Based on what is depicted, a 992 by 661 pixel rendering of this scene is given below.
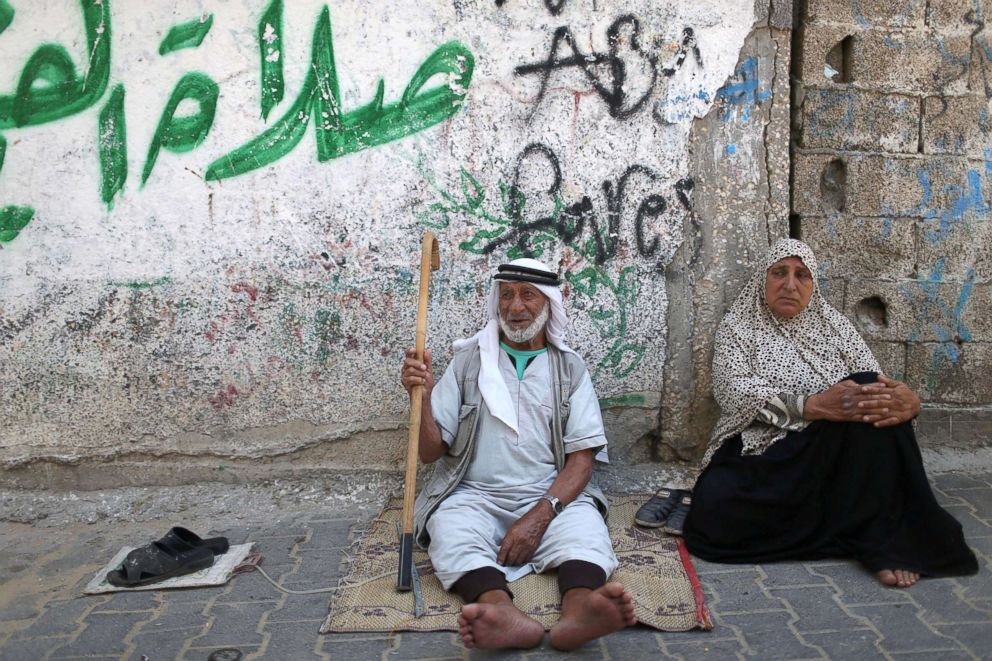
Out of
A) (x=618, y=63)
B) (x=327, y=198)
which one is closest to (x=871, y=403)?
(x=618, y=63)

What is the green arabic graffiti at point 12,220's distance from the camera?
12.2ft

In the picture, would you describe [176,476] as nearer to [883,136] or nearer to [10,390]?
[10,390]

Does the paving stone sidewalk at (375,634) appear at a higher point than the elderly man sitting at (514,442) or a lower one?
lower

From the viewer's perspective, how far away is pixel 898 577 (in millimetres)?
2961

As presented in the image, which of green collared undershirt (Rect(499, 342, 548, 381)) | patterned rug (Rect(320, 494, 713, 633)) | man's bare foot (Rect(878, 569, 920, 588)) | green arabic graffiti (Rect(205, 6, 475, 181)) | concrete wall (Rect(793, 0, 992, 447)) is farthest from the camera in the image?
concrete wall (Rect(793, 0, 992, 447))

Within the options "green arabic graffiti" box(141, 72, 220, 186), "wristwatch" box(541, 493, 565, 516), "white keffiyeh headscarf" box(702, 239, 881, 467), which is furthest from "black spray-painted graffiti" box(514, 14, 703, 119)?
"wristwatch" box(541, 493, 565, 516)

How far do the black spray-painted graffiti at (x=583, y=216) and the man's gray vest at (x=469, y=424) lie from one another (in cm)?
63

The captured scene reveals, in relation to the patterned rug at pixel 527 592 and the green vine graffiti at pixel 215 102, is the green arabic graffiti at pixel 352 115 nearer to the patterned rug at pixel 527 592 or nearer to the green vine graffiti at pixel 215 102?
the green vine graffiti at pixel 215 102

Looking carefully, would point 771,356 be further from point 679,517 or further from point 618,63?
point 618,63

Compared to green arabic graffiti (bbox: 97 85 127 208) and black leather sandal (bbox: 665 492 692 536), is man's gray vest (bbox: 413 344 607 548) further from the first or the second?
green arabic graffiti (bbox: 97 85 127 208)

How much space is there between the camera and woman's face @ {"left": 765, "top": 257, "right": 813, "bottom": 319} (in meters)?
3.53

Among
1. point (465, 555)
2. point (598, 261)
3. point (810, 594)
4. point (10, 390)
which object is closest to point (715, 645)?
point (810, 594)

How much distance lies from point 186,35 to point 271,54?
1.21 ft

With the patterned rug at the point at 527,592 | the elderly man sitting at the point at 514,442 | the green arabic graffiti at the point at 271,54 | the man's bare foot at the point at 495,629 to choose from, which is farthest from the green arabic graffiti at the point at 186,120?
the man's bare foot at the point at 495,629
